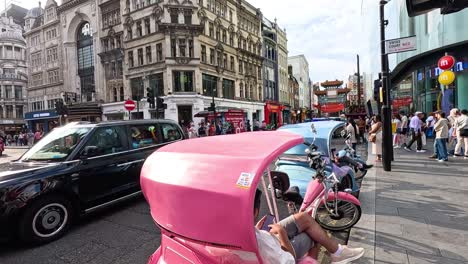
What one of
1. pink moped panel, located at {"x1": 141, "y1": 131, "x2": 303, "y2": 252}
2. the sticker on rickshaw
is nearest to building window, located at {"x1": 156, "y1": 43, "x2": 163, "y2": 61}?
pink moped panel, located at {"x1": 141, "y1": 131, "x2": 303, "y2": 252}

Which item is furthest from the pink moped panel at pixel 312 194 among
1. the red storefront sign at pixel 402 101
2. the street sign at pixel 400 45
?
the red storefront sign at pixel 402 101

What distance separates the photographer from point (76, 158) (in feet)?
14.9

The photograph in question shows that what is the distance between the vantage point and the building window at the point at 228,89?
1363 inches

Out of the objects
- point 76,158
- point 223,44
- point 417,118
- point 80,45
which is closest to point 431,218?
point 76,158

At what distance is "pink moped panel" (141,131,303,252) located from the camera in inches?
59.9

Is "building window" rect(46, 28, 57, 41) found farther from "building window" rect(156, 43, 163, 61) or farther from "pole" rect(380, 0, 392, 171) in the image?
"pole" rect(380, 0, 392, 171)

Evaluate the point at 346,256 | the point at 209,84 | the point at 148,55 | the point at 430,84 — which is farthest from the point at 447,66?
the point at 148,55

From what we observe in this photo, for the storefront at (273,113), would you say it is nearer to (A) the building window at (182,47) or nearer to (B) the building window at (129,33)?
(A) the building window at (182,47)

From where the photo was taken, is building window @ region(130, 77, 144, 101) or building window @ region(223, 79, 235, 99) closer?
building window @ region(130, 77, 144, 101)

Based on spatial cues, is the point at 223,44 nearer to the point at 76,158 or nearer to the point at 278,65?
the point at 278,65

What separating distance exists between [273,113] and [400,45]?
39.9 metres

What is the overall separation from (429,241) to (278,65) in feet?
158

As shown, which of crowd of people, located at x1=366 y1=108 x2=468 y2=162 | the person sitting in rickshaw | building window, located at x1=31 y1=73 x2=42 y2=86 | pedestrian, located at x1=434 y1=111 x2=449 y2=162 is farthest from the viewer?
building window, located at x1=31 y1=73 x2=42 y2=86

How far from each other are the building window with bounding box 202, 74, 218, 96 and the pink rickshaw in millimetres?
29390
